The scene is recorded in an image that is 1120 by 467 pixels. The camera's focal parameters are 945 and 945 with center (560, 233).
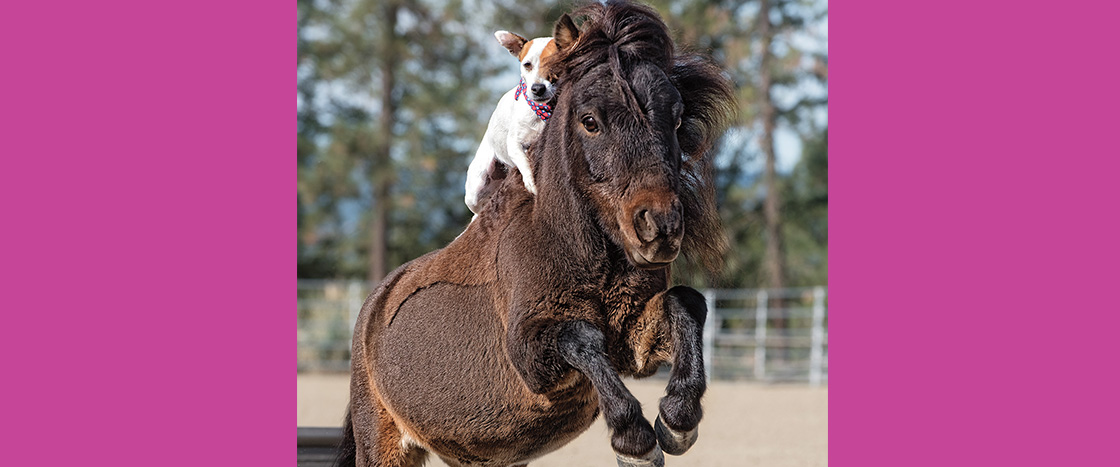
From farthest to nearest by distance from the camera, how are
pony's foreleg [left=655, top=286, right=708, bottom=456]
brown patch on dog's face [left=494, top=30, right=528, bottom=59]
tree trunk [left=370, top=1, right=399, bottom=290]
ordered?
tree trunk [left=370, top=1, right=399, bottom=290] → brown patch on dog's face [left=494, top=30, right=528, bottom=59] → pony's foreleg [left=655, top=286, right=708, bottom=456]

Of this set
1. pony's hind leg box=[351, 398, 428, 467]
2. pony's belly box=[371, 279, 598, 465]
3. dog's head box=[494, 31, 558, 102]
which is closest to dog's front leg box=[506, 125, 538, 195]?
dog's head box=[494, 31, 558, 102]

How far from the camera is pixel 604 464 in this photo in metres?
9.18

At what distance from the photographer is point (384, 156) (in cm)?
2375

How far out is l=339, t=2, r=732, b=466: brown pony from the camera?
3.72 m

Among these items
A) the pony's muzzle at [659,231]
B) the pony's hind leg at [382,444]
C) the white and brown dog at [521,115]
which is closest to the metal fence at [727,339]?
the pony's hind leg at [382,444]

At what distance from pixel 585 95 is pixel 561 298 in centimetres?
87

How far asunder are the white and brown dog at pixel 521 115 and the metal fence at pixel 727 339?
49.9ft

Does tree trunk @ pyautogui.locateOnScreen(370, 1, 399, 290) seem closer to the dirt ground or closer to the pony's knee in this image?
the dirt ground

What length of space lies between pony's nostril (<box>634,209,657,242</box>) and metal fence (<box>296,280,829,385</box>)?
16510 millimetres

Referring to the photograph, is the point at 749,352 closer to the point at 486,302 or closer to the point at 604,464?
the point at 604,464

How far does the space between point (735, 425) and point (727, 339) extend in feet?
32.0

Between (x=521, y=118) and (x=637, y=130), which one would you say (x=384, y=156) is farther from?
(x=637, y=130)

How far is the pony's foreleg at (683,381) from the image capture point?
370cm

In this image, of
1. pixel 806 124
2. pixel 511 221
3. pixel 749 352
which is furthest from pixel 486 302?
pixel 806 124
